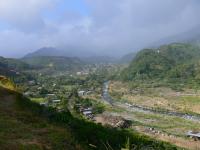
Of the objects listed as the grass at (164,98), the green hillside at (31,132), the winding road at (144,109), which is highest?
the green hillside at (31,132)

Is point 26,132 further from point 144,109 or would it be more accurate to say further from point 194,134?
point 144,109

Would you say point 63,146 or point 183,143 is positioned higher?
point 63,146

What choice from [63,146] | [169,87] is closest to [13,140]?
[63,146]

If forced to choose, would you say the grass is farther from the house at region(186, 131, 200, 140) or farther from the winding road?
the house at region(186, 131, 200, 140)

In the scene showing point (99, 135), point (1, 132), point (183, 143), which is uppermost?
point (1, 132)

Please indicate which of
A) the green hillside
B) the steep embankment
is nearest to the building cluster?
the green hillside

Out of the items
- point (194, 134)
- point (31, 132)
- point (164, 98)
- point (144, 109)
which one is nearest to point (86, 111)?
point (144, 109)

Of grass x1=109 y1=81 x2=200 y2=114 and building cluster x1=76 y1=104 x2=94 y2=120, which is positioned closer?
building cluster x1=76 y1=104 x2=94 y2=120

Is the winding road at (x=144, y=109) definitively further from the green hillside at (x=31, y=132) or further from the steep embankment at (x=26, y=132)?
the steep embankment at (x=26, y=132)

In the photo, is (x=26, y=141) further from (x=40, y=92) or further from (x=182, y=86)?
(x=182, y=86)

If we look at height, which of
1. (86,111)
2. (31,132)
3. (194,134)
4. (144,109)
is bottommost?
(144,109)

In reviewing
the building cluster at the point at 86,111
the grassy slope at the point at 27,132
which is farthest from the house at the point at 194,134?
the grassy slope at the point at 27,132
